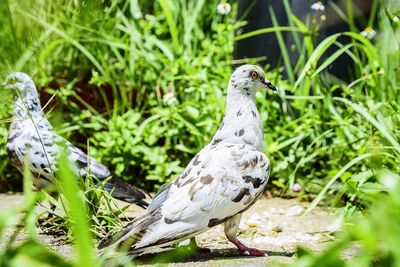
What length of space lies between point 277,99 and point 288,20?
569mm

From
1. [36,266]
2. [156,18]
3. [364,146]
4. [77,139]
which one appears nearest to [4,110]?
[77,139]

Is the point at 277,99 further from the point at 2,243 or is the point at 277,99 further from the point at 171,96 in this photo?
the point at 2,243

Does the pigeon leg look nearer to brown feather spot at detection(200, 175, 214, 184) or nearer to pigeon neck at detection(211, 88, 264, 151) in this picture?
brown feather spot at detection(200, 175, 214, 184)

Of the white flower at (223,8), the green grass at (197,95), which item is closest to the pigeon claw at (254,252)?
the green grass at (197,95)

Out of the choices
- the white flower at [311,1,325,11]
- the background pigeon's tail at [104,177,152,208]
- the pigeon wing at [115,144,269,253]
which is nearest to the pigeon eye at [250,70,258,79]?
the pigeon wing at [115,144,269,253]

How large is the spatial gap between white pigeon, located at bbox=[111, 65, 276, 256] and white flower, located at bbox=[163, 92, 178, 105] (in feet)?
4.62

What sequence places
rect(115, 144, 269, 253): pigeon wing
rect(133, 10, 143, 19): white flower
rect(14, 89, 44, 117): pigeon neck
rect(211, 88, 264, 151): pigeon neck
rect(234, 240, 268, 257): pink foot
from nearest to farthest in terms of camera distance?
rect(115, 144, 269, 253): pigeon wing
rect(234, 240, 268, 257): pink foot
rect(211, 88, 264, 151): pigeon neck
rect(14, 89, 44, 117): pigeon neck
rect(133, 10, 143, 19): white flower

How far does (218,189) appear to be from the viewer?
371 centimetres

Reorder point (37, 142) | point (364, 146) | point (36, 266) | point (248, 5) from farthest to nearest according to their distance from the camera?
point (248, 5) < point (364, 146) < point (37, 142) < point (36, 266)

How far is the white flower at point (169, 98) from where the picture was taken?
551 cm

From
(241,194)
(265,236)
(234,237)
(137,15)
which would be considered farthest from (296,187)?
(137,15)

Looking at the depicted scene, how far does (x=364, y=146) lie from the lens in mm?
5039

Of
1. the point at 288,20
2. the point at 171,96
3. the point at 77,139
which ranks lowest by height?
the point at 77,139

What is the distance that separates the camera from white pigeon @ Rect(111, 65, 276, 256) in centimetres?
357
